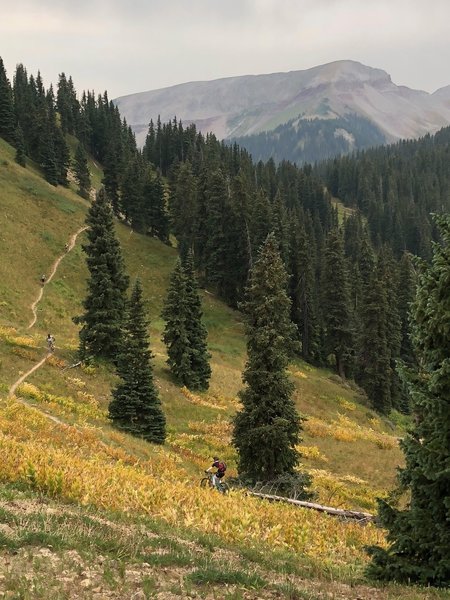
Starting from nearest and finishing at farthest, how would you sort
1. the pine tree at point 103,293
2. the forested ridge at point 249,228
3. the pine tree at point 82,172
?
the pine tree at point 103,293 < the forested ridge at point 249,228 < the pine tree at point 82,172

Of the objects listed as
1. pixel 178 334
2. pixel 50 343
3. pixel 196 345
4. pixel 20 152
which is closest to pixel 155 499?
pixel 50 343

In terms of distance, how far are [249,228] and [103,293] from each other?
35.5 metres

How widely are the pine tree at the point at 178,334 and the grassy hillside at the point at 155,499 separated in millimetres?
1464

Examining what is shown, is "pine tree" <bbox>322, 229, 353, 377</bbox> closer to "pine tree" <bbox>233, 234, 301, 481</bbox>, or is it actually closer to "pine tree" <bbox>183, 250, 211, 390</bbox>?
"pine tree" <bbox>183, 250, 211, 390</bbox>

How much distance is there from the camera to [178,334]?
4088cm

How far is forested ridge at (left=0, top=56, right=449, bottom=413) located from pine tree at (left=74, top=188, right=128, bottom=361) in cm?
1711

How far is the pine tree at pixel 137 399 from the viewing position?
2730cm

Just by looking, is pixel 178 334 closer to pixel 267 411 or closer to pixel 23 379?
pixel 23 379

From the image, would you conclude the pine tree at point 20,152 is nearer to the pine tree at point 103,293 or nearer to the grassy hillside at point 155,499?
the grassy hillside at point 155,499

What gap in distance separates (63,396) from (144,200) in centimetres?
6181

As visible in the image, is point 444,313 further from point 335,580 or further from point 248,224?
point 248,224

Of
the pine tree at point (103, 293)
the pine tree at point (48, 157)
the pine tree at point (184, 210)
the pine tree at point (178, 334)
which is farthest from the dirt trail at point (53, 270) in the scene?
the pine tree at point (48, 157)

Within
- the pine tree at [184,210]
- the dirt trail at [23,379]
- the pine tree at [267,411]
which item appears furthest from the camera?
the pine tree at [184,210]

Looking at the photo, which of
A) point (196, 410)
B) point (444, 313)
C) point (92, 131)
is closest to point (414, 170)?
point (92, 131)
